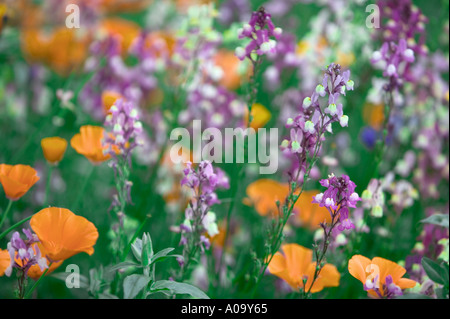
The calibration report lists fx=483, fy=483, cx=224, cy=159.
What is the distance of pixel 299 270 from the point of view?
91 cm

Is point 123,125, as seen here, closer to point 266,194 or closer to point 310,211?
point 266,194

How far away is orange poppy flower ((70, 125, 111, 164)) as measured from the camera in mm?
920

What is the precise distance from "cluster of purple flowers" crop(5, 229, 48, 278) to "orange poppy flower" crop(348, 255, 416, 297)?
480 mm

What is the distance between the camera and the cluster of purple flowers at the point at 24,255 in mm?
725

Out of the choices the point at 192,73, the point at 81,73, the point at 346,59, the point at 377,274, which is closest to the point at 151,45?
the point at 192,73

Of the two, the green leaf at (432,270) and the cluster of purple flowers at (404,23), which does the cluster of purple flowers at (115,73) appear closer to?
the cluster of purple flowers at (404,23)

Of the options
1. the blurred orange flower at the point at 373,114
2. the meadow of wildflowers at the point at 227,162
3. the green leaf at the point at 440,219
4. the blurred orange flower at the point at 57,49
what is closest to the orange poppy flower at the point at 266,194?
the meadow of wildflowers at the point at 227,162

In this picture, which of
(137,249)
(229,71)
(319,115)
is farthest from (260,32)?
(229,71)

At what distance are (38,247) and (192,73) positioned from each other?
62 centimetres

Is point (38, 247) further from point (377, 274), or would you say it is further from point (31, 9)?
point (31, 9)

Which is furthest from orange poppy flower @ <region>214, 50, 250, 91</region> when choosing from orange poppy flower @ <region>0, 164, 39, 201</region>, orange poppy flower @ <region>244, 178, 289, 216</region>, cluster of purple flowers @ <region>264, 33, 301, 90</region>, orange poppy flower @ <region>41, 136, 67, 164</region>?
orange poppy flower @ <region>0, 164, 39, 201</region>

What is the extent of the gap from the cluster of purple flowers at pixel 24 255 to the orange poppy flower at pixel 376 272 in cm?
48

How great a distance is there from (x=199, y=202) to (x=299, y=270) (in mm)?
250

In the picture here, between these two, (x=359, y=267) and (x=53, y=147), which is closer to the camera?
(x=359, y=267)
